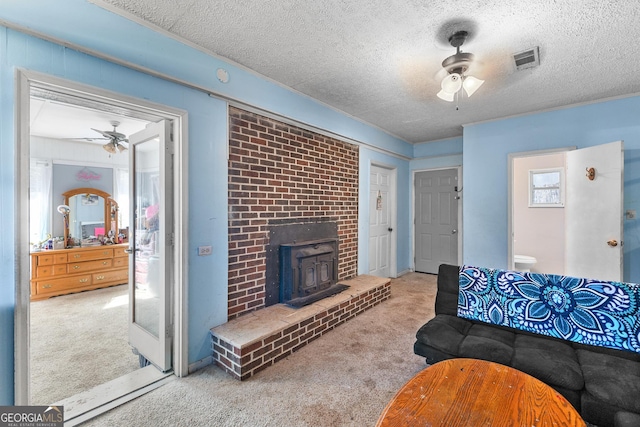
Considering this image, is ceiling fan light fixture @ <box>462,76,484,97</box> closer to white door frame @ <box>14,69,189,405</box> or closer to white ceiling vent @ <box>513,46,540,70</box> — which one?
white ceiling vent @ <box>513,46,540,70</box>

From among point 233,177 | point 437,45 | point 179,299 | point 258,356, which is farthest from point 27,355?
point 437,45

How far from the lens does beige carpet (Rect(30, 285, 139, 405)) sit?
6.86 ft

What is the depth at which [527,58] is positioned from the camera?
240cm

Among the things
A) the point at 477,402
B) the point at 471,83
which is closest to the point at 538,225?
the point at 471,83

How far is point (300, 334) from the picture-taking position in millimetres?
2535

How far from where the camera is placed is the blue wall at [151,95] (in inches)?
57.3

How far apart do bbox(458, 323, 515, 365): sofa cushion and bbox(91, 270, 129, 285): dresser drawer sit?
210 inches

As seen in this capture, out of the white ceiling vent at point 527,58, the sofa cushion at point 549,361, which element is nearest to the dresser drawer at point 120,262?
the sofa cushion at point 549,361

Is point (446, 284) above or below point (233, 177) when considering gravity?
below

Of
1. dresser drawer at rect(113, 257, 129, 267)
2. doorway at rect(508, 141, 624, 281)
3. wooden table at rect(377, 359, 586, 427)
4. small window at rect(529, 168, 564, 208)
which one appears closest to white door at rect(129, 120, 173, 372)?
wooden table at rect(377, 359, 586, 427)

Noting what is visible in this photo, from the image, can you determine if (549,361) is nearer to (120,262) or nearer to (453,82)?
(453,82)

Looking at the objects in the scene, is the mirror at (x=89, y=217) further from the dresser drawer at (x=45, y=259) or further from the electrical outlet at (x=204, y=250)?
the electrical outlet at (x=204, y=250)

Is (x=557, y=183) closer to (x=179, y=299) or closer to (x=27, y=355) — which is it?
(x=179, y=299)

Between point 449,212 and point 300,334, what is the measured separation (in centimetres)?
385
